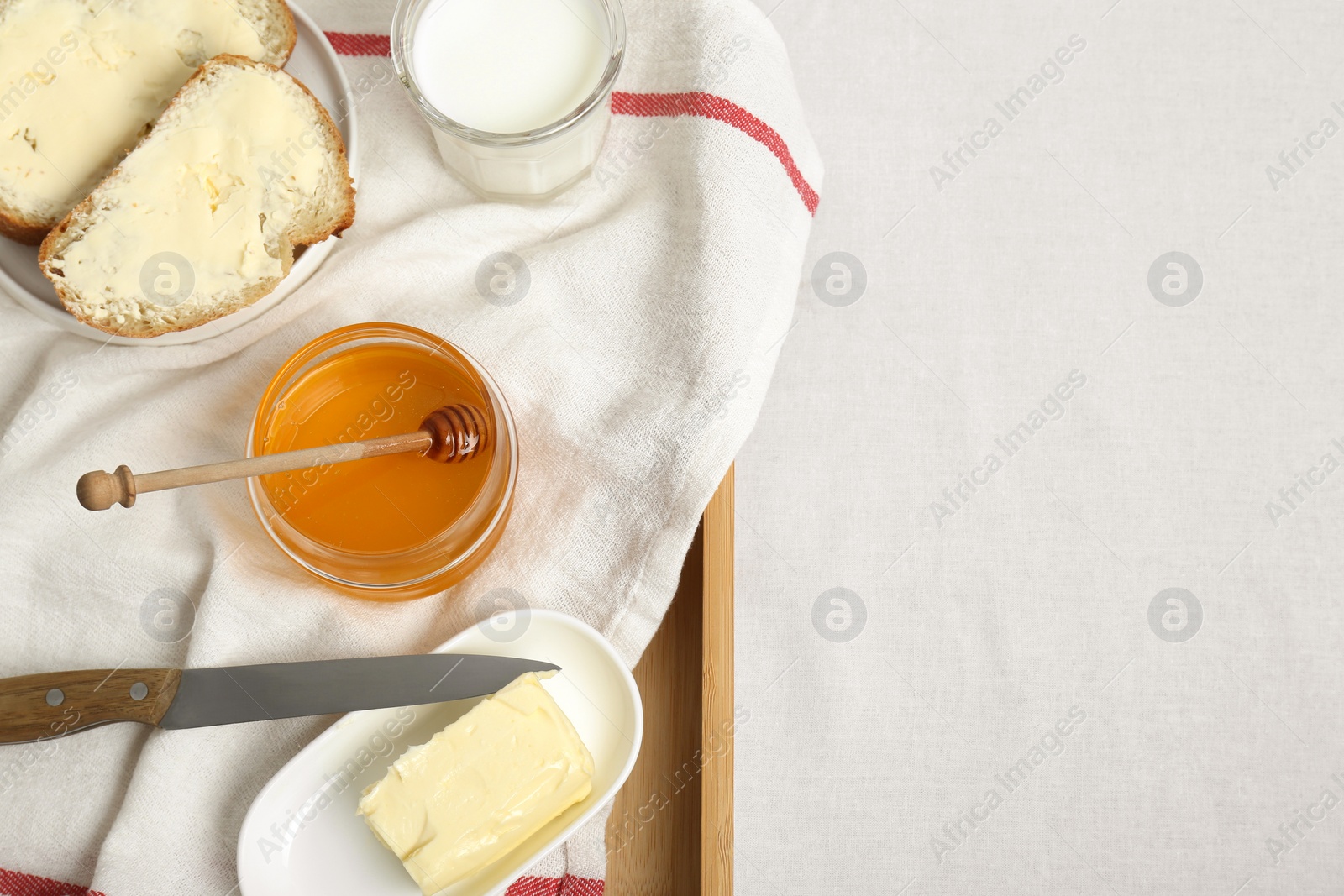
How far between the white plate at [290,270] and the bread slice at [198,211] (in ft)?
0.13

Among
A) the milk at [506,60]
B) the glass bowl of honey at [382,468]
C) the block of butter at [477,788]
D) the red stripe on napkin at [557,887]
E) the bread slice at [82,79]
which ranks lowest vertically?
the red stripe on napkin at [557,887]

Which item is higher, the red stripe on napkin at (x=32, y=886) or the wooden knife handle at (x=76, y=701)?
the wooden knife handle at (x=76, y=701)

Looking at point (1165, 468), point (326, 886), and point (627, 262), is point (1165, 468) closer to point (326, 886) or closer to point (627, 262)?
point (627, 262)

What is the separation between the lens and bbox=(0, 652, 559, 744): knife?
2.69 feet

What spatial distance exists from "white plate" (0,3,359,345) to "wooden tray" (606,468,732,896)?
1.51 feet

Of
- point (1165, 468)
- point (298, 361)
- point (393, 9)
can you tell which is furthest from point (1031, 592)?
point (393, 9)

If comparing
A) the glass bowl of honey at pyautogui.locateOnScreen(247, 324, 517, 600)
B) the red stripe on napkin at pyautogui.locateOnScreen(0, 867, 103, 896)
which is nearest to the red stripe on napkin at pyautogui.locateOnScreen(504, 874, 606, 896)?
the glass bowl of honey at pyautogui.locateOnScreen(247, 324, 517, 600)

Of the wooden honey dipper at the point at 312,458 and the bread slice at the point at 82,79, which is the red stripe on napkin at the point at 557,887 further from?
the bread slice at the point at 82,79

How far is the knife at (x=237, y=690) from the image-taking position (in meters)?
0.82

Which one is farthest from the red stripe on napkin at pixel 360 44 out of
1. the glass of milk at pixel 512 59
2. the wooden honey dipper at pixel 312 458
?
the wooden honey dipper at pixel 312 458

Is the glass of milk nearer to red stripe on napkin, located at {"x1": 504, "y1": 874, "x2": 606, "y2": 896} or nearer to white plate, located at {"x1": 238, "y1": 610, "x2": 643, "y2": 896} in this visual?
white plate, located at {"x1": 238, "y1": 610, "x2": 643, "y2": 896}

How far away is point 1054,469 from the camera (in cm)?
109

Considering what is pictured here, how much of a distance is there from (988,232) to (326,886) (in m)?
0.99

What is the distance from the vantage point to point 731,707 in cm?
90
